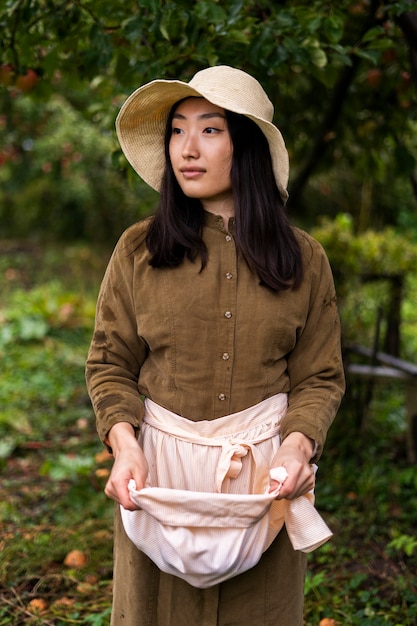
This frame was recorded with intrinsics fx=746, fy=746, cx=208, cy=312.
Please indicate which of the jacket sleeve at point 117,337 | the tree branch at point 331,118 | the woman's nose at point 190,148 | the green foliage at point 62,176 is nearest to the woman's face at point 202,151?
the woman's nose at point 190,148

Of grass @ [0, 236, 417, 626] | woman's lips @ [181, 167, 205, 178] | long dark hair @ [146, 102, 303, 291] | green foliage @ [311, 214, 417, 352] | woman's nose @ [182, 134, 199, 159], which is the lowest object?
grass @ [0, 236, 417, 626]

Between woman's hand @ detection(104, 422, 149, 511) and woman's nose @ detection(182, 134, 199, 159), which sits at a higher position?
woman's nose @ detection(182, 134, 199, 159)

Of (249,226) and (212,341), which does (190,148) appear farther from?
(212,341)

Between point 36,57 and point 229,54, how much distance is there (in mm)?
826

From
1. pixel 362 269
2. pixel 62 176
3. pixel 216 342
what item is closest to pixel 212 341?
pixel 216 342

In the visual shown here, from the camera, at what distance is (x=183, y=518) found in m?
1.47

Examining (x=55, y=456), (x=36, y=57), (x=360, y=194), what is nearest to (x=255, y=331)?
(x=36, y=57)

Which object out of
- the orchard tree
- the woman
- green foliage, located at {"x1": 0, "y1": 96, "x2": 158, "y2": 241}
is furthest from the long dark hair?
green foliage, located at {"x1": 0, "y1": 96, "x2": 158, "y2": 241}

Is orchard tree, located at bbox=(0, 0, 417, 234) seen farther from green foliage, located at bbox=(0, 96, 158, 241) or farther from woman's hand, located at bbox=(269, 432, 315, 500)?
green foliage, located at bbox=(0, 96, 158, 241)

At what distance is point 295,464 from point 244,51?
137cm

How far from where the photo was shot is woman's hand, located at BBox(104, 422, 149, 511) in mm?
1491

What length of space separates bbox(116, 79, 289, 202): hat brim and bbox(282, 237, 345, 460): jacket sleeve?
20 cm

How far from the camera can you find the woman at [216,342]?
64.1 inches

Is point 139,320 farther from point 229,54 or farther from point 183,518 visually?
point 229,54
